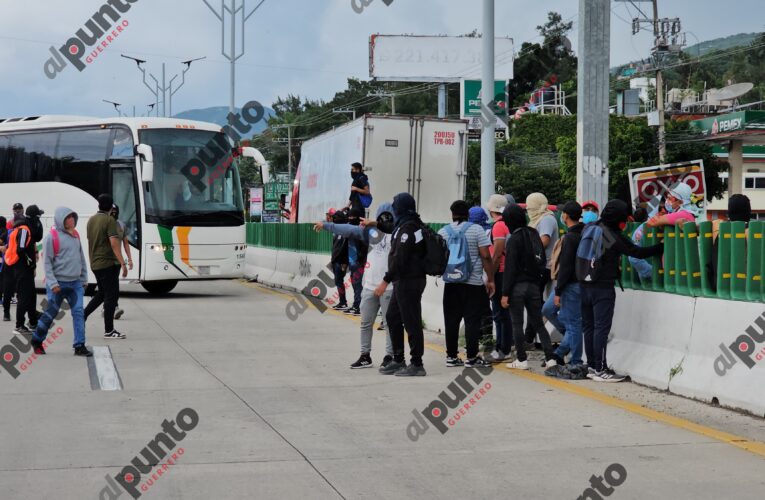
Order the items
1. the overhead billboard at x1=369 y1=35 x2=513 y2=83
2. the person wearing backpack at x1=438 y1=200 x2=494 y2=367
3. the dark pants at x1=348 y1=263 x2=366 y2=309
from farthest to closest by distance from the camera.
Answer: the overhead billboard at x1=369 y1=35 x2=513 y2=83 < the dark pants at x1=348 y1=263 x2=366 y2=309 < the person wearing backpack at x1=438 y1=200 x2=494 y2=367

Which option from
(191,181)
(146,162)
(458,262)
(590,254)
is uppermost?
(146,162)

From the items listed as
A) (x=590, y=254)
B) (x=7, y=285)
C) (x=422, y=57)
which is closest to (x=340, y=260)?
(x=7, y=285)

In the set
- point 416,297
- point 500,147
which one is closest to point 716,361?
point 416,297

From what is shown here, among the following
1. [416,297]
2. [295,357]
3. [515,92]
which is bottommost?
[295,357]

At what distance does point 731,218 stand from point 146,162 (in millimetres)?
14512

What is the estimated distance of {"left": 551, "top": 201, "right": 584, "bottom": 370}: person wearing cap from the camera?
1128 cm

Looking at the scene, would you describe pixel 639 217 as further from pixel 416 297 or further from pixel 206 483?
pixel 206 483

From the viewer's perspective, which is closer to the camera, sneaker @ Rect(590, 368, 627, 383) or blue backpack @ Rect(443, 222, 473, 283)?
sneaker @ Rect(590, 368, 627, 383)

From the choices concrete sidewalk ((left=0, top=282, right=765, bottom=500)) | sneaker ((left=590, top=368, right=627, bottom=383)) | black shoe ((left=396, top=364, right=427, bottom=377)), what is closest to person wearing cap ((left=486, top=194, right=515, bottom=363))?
concrete sidewalk ((left=0, top=282, right=765, bottom=500))

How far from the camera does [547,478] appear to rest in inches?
274

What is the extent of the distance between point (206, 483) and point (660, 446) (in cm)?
320

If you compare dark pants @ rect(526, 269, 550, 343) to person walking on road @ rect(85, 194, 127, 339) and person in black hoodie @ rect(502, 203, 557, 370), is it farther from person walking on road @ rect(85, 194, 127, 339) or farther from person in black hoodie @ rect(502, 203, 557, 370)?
person walking on road @ rect(85, 194, 127, 339)

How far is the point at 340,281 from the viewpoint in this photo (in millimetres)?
19641

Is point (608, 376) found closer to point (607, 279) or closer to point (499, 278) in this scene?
point (607, 279)
